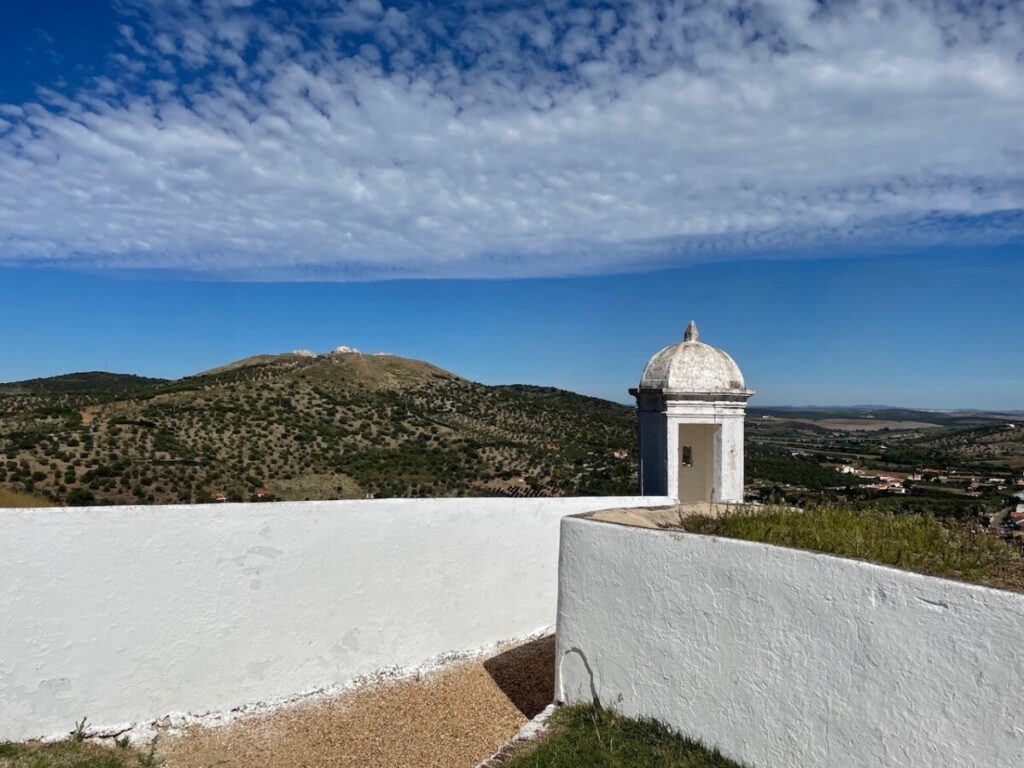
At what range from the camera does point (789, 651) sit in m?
3.32

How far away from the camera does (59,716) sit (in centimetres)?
429

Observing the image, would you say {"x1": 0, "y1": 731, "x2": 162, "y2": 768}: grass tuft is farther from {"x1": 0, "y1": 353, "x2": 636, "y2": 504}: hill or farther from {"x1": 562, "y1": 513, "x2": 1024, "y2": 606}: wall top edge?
{"x1": 0, "y1": 353, "x2": 636, "y2": 504}: hill

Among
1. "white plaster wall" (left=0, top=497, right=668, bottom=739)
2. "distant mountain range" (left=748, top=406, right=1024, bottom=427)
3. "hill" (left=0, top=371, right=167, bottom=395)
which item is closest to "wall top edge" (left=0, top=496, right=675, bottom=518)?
"white plaster wall" (left=0, top=497, right=668, bottom=739)

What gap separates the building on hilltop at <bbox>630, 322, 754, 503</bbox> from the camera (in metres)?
7.21

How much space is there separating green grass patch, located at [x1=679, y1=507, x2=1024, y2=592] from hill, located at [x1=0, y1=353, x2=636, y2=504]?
340 inches

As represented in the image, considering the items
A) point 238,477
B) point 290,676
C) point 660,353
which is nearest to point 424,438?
point 238,477

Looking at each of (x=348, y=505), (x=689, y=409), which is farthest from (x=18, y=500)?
(x=689, y=409)

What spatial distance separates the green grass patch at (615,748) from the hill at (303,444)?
9.09m

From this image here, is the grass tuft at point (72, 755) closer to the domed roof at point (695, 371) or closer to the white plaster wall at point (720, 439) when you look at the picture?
the white plaster wall at point (720, 439)

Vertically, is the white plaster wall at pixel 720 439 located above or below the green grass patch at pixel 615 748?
above

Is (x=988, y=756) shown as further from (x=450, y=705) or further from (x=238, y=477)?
(x=238, y=477)

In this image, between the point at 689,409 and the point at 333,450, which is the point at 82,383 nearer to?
the point at 333,450

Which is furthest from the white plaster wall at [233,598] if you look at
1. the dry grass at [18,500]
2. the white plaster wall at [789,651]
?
the dry grass at [18,500]

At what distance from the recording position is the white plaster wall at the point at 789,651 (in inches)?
104
